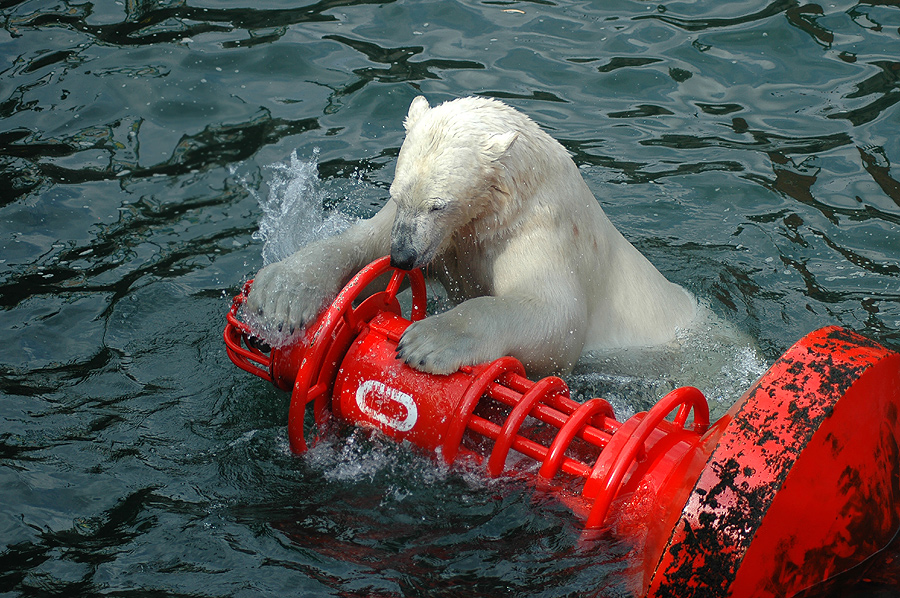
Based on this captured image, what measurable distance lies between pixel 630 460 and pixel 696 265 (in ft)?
10.4

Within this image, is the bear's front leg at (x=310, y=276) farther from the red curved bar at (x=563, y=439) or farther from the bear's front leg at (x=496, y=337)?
the red curved bar at (x=563, y=439)

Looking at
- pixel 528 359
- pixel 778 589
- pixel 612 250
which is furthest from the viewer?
pixel 612 250

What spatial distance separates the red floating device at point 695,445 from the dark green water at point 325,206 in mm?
229

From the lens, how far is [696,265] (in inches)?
220

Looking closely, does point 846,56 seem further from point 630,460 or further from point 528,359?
point 630,460

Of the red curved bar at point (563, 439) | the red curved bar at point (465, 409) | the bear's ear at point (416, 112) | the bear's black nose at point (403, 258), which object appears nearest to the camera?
the red curved bar at point (563, 439)

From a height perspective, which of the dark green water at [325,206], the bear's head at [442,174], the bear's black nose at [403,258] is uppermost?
the bear's head at [442,174]

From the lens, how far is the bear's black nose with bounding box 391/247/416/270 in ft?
11.3

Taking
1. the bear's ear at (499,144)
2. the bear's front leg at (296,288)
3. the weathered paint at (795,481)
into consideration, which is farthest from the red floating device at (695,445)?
the bear's ear at (499,144)

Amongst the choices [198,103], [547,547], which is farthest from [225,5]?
[547,547]

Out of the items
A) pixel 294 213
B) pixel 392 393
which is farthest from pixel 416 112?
pixel 294 213

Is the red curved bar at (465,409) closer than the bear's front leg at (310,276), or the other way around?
the red curved bar at (465,409)

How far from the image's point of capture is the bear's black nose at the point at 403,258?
3445 mm

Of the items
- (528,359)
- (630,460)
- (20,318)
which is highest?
(630,460)
